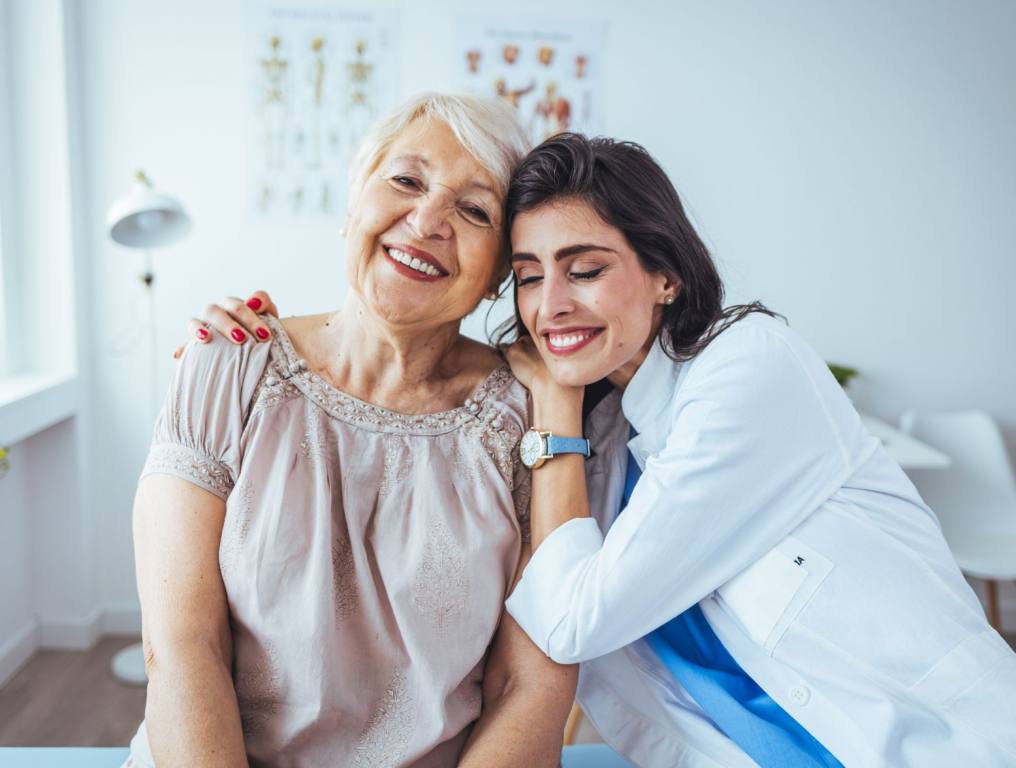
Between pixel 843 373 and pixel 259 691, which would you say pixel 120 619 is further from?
pixel 843 373

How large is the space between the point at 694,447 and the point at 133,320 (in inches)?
105

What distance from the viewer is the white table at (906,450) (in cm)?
269

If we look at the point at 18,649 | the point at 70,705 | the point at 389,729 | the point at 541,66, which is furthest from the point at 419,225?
the point at 18,649

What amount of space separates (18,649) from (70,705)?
1.40 feet

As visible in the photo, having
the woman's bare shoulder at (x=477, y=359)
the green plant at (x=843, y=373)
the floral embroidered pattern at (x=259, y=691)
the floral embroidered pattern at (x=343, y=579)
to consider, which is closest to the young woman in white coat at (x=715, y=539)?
Answer: the woman's bare shoulder at (x=477, y=359)

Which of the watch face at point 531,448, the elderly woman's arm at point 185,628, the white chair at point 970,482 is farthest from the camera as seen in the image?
the white chair at point 970,482

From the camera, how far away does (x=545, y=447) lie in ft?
4.14

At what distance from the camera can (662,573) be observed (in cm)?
110

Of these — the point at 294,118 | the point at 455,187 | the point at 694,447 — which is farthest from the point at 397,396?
the point at 294,118

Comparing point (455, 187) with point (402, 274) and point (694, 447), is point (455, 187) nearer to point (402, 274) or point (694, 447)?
point (402, 274)

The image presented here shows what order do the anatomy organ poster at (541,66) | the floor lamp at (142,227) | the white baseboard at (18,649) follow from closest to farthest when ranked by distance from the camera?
the floor lamp at (142,227) < the white baseboard at (18,649) < the anatomy organ poster at (541,66)

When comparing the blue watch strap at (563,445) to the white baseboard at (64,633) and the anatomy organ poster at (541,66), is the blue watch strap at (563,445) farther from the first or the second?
the white baseboard at (64,633)

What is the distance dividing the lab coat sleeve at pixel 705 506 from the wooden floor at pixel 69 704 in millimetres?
1959

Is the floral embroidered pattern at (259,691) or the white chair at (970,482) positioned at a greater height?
the floral embroidered pattern at (259,691)
